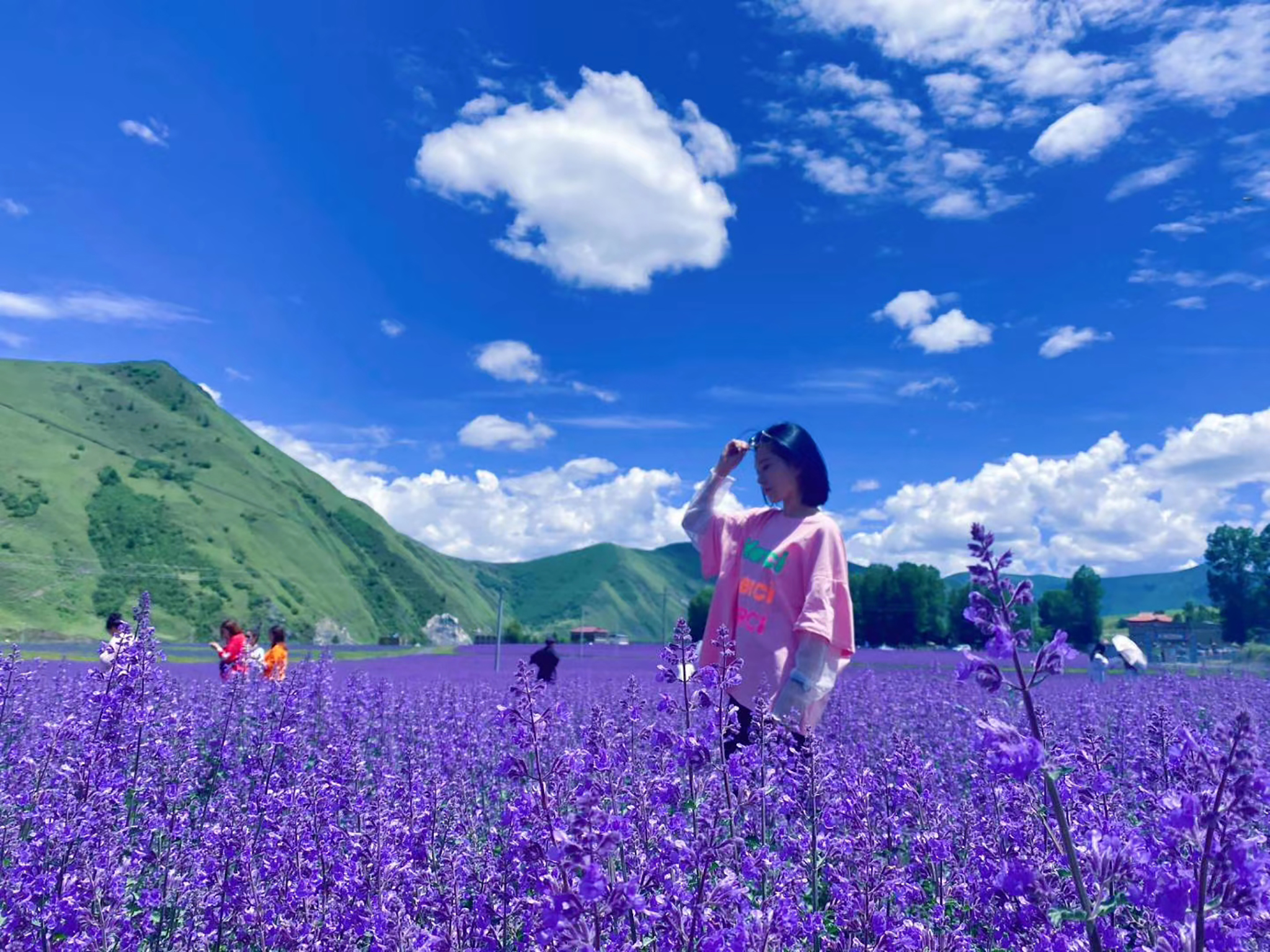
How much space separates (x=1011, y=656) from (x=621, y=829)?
91cm

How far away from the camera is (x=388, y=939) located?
2.22 meters

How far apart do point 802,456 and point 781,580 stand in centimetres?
71

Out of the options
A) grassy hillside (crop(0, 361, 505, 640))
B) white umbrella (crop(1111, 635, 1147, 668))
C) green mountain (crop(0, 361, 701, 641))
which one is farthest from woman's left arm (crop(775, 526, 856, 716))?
grassy hillside (crop(0, 361, 505, 640))

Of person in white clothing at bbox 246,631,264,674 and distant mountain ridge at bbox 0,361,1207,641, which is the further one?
distant mountain ridge at bbox 0,361,1207,641

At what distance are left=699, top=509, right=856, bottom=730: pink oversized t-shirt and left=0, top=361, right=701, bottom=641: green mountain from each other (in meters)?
65.2

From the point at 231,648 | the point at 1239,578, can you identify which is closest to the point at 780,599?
the point at 231,648

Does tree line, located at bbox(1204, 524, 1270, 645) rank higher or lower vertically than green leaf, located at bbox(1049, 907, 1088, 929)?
higher

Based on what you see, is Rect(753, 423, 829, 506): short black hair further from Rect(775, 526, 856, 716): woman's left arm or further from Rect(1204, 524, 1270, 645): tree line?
Rect(1204, 524, 1270, 645): tree line

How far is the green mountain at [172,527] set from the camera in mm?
81875

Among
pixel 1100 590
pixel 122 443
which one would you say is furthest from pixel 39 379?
pixel 1100 590

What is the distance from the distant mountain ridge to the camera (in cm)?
8194

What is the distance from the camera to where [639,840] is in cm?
253

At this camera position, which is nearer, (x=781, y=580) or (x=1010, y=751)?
(x=1010, y=751)

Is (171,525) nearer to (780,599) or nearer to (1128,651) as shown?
(1128,651)
